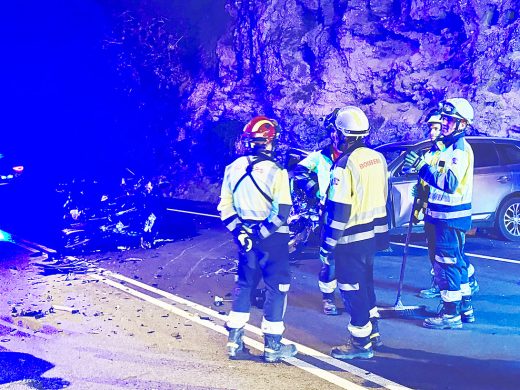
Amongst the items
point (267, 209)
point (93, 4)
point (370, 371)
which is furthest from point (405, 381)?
point (93, 4)

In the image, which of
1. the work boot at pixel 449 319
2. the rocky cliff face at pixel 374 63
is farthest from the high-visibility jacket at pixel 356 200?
the rocky cliff face at pixel 374 63

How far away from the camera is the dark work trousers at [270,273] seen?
17.3 ft

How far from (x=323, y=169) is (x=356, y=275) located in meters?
1.89

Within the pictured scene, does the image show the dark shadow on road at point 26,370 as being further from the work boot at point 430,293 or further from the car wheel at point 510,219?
the car wheel at point 510,219

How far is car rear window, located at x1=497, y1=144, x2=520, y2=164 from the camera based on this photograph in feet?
35.1

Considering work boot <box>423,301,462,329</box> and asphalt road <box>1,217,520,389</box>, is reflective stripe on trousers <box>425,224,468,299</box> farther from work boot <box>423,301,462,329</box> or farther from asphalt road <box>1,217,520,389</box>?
asphalt road <box>1,217,520,389</box>

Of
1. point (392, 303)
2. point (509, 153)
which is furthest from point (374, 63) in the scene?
point (392, 303)

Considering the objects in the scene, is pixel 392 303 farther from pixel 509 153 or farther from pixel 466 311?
pixel 509 153

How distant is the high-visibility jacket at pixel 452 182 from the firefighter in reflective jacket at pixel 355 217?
0.91 meters

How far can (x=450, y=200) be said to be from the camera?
602 centimetres

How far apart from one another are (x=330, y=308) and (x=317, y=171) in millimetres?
1661

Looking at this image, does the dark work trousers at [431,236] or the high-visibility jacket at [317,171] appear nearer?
the dark work trousers at [431,236]

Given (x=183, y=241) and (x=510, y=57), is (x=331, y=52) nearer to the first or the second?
(x=510, y=57)

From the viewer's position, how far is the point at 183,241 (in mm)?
11086
